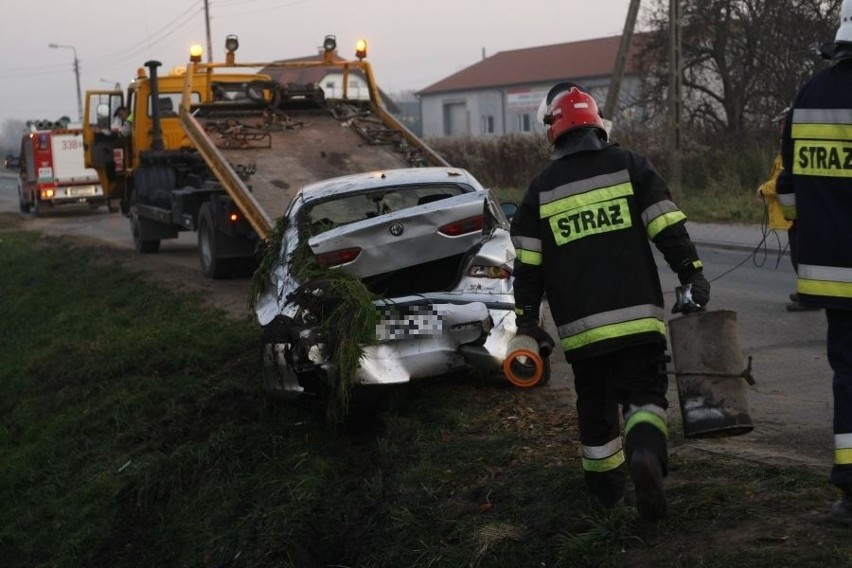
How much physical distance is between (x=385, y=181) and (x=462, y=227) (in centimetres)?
142

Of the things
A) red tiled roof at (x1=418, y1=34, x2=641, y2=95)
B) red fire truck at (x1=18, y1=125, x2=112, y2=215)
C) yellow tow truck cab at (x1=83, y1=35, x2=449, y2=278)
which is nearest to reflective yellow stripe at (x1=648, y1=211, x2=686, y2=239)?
yellow tow truck cab at (x1=83, y1=35, x2=449, y2=278)

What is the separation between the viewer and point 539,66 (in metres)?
63.6

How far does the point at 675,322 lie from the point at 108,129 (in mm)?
16090

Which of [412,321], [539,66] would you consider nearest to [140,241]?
[412,321]

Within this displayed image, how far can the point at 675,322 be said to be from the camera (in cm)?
458

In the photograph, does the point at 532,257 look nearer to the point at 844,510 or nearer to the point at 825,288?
the point at 825,288

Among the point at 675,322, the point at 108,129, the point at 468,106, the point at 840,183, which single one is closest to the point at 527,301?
the point at 675,322

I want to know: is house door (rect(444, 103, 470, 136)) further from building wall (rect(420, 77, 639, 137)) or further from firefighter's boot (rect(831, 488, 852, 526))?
firefighter's boot (rect(831, 488, 852, 526))

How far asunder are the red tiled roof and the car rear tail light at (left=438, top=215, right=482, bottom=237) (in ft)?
168

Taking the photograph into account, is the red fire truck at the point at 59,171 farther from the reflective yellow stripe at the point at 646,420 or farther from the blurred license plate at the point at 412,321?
the reflective yellow stripe at the point at 646,420

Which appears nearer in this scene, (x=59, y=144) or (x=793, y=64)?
(x=793, y=64)

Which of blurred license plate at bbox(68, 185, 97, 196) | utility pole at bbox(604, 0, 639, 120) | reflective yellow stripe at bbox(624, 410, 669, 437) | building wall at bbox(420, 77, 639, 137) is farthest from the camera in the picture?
building wall at bbox(420, 77, 639, 137)

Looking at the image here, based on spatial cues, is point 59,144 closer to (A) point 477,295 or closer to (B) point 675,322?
(A) point 477,295

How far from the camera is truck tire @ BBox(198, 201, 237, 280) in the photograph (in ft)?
45.4
